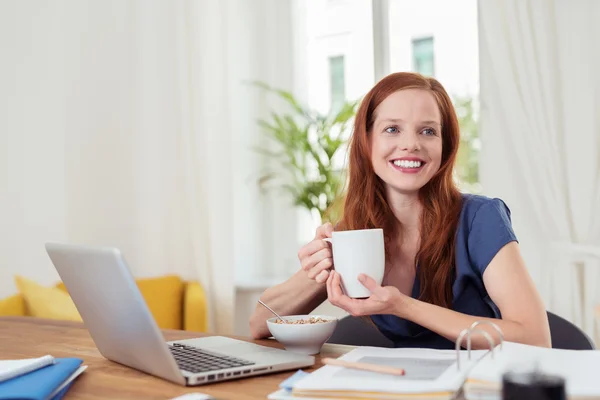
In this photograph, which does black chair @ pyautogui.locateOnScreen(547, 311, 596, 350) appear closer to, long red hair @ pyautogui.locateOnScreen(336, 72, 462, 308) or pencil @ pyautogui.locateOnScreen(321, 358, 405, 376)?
long red hair @ pyautogui.locateOnScreen(336, 72, 462, 308)

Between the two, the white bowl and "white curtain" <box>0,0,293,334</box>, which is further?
"white curtain" <box>0,0,293,334</box>

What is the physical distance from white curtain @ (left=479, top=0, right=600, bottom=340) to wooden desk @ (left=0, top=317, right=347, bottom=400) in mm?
1582

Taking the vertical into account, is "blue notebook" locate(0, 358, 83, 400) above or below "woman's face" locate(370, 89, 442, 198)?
below

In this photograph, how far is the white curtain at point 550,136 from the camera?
2752mm

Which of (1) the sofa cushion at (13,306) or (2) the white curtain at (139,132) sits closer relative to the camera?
(1) the sofa cushion at (13,306)

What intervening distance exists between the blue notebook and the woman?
19.1 inches

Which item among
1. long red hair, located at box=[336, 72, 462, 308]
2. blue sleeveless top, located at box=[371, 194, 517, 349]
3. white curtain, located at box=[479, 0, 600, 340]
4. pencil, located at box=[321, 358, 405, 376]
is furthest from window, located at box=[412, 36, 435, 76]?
pencil, located at box=[321, 358, 405, 376]

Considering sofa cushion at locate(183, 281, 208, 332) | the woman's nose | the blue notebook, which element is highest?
the woman's nose

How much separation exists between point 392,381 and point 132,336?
1.49 ft

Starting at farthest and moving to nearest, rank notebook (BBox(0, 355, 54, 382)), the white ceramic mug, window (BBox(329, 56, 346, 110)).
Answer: window (BBox(329, 56, 346, 110)) → the white ceramic mug → notebook (BBox(0, 355, 54, 382))

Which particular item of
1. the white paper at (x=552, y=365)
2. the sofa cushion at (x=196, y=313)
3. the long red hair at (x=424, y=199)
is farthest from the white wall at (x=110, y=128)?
the white paper at (x=552, y=365)

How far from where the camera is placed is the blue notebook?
1.11 metres

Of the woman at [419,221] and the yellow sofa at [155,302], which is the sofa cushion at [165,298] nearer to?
the yellow sofa at [155,302]

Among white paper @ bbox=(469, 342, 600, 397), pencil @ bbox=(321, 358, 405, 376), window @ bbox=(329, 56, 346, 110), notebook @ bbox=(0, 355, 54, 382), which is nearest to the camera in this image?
white paper @ bbox=(469, 342, 600, 397)
